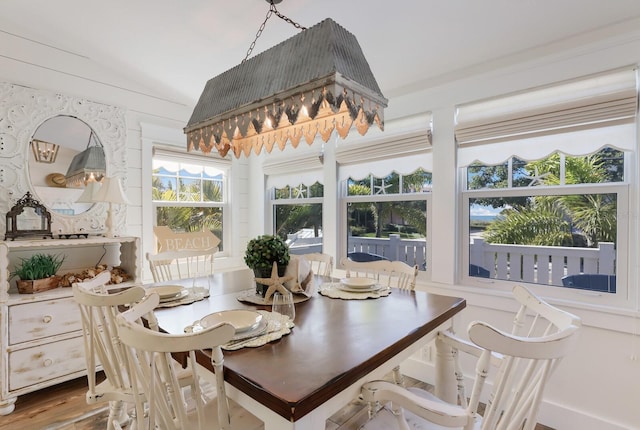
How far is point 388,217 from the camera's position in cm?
296

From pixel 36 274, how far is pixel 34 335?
0.42 metres

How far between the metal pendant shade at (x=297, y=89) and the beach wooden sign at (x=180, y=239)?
162cm

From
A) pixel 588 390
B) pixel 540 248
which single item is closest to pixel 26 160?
pixel 540 248

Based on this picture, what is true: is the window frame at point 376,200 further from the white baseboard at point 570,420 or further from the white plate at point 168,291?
the white plate at point 168,291

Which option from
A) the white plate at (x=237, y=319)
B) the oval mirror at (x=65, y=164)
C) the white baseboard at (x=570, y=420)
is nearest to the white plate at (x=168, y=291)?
the white plate at (x=237, y=319)

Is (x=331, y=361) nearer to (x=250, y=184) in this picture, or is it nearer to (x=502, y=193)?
(x=502, y=193)

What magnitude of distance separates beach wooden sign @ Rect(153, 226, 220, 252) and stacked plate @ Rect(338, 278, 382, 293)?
1.56 meters

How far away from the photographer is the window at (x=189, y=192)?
330 cm

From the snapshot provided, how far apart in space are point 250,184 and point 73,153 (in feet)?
5.80

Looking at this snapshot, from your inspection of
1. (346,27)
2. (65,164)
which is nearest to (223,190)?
(65,164)

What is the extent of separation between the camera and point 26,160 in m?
2.48

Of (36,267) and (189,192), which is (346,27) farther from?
(36,267)

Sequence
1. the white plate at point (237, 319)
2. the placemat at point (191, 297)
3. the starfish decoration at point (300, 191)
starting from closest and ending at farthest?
1. the white plate at point (237, 319)
2. the placemat at point (191, 297)
3. the starfish decoration at point (300, 191)

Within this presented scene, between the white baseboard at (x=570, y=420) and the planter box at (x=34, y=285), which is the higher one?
the planter box at (x=34, y=285)
